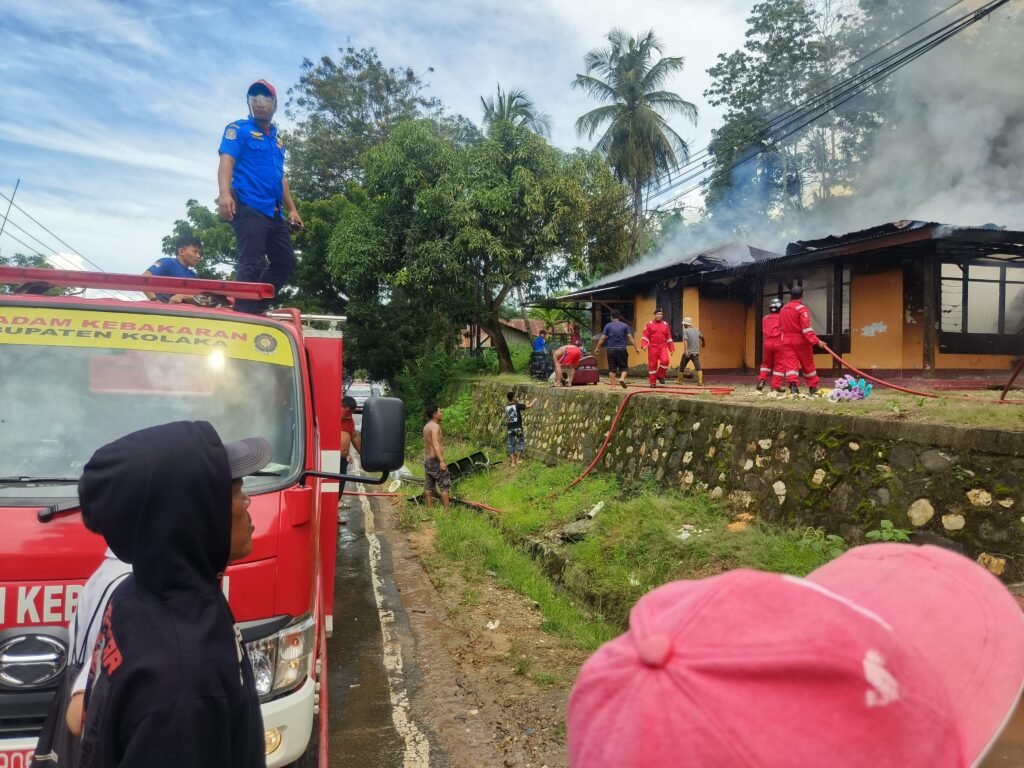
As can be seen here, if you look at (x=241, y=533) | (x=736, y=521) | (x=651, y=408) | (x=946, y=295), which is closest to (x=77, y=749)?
(x=241, y=533)

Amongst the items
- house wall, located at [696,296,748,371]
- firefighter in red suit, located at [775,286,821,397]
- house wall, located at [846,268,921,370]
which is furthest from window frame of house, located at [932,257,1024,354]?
house wall, located at [696,296,748,371]

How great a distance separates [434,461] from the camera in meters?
10.9

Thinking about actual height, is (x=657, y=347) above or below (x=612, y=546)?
above

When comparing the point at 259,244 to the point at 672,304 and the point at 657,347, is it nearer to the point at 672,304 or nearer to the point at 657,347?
the point at 657,347

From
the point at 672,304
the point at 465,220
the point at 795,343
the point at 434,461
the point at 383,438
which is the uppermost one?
the point at 465,220

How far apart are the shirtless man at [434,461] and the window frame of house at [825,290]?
8.88m

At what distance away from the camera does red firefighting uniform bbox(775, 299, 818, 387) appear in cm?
936

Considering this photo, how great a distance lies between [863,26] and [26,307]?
1041 inches

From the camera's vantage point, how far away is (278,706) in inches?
104

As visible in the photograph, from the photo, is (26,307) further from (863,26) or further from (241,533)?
(863,26)

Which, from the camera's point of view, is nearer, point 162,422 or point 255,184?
point 162,422

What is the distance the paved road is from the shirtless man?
244 cm

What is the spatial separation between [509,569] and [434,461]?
331cm

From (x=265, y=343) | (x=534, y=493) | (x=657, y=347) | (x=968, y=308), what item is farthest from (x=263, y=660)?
(x=968, y=308)
